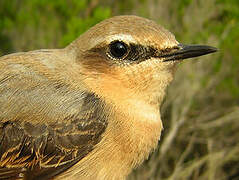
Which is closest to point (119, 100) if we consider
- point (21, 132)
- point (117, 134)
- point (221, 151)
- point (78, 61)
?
point (117, 134)

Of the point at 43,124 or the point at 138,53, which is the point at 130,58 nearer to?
the point at 138,53

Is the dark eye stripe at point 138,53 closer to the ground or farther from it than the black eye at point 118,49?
closer to the ground

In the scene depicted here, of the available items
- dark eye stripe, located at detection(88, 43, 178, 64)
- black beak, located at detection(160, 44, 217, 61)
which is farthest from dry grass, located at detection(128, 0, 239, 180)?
dark eye stripe, located at detection(88, 43, 178, 64)

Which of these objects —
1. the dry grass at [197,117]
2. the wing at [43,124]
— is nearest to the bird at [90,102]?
the wing at [43,124]

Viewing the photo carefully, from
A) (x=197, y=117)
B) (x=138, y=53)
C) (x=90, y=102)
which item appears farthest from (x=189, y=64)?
(x=90, y=102)

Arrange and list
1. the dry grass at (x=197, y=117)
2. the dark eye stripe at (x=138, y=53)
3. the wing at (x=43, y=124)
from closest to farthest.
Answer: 1. the wing at (x=43, y=124)
2. the dark eye stripe at (x=138, y=53)
3. the dry grass at (x=197, y=117)

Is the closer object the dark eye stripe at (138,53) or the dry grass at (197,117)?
the dark eye stripe at (138,53)

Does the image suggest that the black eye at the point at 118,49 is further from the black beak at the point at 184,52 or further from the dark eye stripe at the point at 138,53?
the black beak at the point at 184,52
